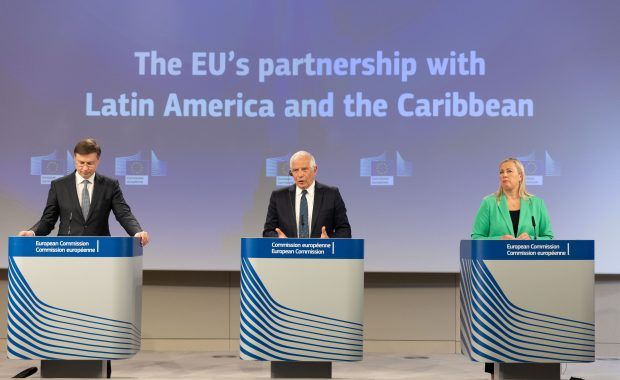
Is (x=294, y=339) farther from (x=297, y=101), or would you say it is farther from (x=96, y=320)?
(x=297, y=101)

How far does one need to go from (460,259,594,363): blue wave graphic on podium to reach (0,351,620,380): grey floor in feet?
4.48

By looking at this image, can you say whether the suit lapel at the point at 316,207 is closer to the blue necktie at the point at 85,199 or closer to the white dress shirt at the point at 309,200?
the white dress shirt at the point at 309,200

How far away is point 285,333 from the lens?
15.0ft

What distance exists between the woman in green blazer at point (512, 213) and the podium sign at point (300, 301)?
3.38 ft

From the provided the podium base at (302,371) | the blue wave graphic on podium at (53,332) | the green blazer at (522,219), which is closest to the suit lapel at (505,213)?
the green blazer at (522,219)

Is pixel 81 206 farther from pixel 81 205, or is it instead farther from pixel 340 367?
pixel 340 367

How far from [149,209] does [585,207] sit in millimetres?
3691

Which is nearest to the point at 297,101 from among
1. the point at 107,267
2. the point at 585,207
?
the point at 585,207

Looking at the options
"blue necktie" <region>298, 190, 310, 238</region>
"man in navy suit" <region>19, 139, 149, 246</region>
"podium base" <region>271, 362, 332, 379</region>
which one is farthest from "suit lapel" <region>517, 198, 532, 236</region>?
"man in navy suit" <region>19, 139, 149, 246</region>

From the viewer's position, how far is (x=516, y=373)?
15.7 ft

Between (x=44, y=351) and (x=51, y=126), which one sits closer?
(x=44, y=351)

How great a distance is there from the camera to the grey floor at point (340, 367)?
6199mm

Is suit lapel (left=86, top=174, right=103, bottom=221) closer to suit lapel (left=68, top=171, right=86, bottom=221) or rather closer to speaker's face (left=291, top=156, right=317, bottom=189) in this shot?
suit lapel (left=68, top=171, right=86, bottom=221)

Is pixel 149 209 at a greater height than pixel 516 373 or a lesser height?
greater
